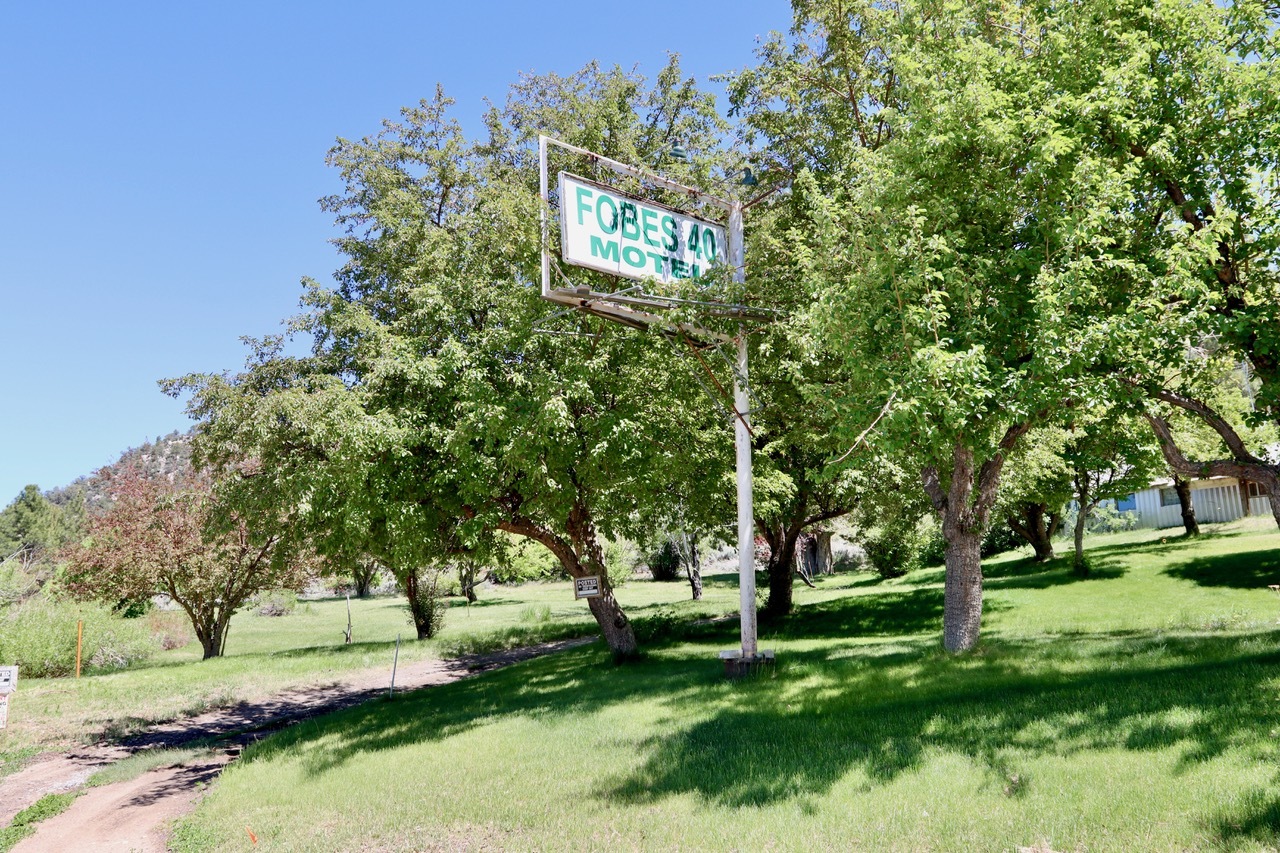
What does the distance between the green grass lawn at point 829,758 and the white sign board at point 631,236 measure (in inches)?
250

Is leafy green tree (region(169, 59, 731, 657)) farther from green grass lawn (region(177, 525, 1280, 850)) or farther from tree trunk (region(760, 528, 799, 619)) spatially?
tree trunk (region(760, 528, 799, 619))

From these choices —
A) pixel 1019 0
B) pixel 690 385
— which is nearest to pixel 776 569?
pixel 690 385

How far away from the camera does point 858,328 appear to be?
984 cm

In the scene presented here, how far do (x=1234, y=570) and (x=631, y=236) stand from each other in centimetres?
2025

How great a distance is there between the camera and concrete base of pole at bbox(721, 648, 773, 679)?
39.8ft

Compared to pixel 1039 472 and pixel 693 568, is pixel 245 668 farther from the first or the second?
pixel 1039 472

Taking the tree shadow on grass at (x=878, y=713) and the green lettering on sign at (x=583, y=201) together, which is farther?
the green lettering on sign at (x=583, y=201)

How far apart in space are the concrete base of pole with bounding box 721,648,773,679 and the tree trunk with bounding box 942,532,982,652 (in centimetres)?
296

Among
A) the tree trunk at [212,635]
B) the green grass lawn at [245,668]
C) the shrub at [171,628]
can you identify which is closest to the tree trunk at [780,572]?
the green grass lawn at [245,668]

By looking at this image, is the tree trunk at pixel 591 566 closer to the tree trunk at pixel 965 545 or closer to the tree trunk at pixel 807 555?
the tree trunk at pixel 965 545

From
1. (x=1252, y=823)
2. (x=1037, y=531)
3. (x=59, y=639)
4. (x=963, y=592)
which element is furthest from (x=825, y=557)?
(x=1252, y=823)

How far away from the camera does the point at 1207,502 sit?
36.8m

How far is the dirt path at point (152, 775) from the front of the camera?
28.2ft

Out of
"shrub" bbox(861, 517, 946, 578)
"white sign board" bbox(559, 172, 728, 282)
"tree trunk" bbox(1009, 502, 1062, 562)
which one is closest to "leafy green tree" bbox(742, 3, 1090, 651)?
"white sign board" bbox(559, 172, 728, 282)
